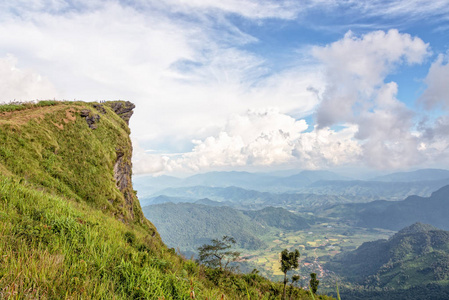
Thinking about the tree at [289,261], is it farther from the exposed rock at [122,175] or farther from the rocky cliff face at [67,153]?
the exposed rock at [122,175]

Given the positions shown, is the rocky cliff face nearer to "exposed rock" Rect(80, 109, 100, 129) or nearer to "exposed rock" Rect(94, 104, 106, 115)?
"exposed rock" Rect(80, 109, 100, 129)

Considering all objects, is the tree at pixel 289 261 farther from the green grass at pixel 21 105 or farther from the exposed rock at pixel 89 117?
the green grass at pixel 21 105

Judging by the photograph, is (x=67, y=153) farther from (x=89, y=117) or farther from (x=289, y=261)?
(x=289, y=261)

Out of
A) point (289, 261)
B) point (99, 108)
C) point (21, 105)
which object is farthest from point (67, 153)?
point (289, 261)

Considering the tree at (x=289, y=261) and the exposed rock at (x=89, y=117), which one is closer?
the tree at (x=289, y=261)

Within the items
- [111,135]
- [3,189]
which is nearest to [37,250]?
[3,189]

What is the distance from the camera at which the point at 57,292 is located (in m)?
4.25

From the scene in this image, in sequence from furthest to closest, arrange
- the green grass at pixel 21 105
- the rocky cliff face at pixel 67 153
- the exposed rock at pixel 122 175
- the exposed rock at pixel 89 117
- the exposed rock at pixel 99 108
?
the exposed rock at pixel 99 108
the exposed rock at pixel 122 175
the exposed rock at pixel 89 117
the green grass at pixel 21 105
the rocky cliff face at pixel 67 153

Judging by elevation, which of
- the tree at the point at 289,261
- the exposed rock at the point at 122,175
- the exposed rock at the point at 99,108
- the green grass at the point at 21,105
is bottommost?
the tree at the point at 289,261

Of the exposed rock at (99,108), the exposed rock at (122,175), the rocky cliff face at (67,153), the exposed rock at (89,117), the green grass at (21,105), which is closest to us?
the rocky cliff face at (67,153)

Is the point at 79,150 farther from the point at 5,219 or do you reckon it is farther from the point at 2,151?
the point at 5,219

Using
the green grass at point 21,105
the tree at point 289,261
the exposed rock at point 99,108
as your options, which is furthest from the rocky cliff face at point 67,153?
the tree at point 289,261

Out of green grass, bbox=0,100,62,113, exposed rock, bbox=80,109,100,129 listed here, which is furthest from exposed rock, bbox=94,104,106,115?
exposed rock, bbox=80,109,100,129

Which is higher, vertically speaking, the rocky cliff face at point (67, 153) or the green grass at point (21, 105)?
the green grass at point (21, 105)
